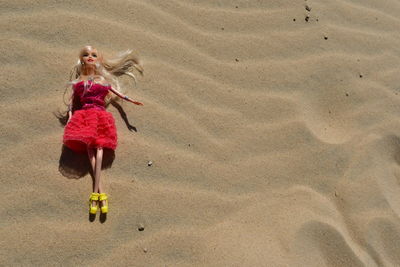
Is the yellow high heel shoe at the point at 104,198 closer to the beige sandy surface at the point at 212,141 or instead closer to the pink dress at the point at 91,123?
the beige sandy surface at the point at 212,141

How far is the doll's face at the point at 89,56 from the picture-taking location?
7.46 ft

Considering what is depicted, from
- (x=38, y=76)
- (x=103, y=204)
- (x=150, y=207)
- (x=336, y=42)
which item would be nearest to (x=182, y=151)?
(x=150, y=207)

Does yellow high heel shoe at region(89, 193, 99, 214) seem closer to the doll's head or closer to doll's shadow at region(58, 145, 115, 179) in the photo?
doll's shadow at region(58, 145, 115, 179)

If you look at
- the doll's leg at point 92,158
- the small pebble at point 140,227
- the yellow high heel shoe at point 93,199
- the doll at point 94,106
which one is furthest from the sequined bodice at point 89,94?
the small pebble at point 140,227

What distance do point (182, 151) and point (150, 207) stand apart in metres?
0.35

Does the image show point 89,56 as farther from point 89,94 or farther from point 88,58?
point 89,94

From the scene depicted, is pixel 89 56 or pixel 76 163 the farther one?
pixel 89 56

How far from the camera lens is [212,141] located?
2.35 m

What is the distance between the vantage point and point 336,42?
2791mm

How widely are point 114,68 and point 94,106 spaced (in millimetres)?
281

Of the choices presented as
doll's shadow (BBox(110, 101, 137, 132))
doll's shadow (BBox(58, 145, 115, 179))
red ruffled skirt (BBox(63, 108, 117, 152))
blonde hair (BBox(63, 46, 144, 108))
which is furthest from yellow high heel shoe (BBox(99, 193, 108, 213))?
blonde hair (BBox(63, 46, 144, 108))

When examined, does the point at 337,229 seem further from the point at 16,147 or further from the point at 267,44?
the point at 16,147

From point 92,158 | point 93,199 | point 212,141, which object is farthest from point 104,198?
point 212,141

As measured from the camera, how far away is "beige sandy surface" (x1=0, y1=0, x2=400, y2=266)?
2062mm
